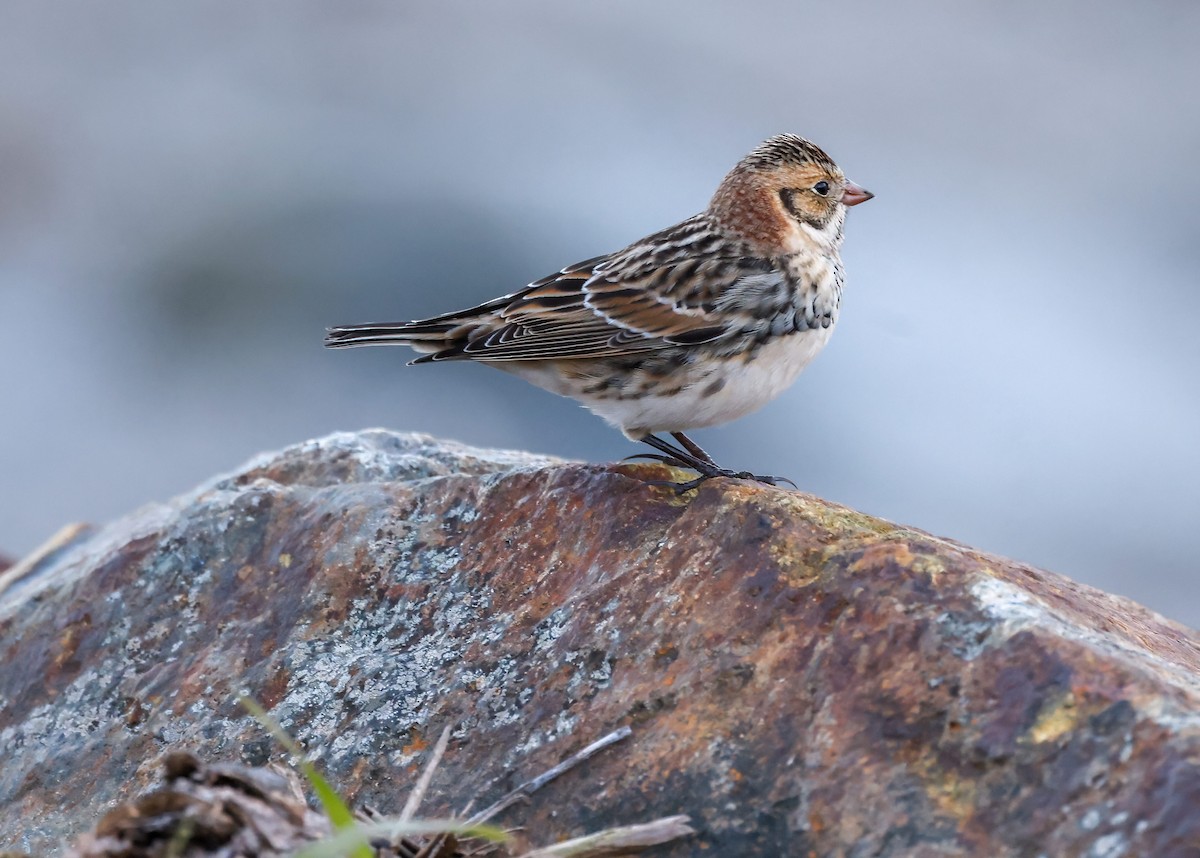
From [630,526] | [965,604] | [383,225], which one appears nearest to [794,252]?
[630,526]

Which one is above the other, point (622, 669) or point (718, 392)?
point (718, 392)

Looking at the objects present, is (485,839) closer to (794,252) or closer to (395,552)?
→ (395,552)

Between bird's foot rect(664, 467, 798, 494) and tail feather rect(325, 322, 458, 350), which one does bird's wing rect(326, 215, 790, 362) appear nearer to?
tail feather rect(325, 322, 458, 350)

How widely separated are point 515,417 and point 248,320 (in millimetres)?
2435

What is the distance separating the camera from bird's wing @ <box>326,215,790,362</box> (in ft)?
17.0

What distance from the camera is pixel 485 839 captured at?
307 cm

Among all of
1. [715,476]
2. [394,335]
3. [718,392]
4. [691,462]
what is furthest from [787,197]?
[715,476]

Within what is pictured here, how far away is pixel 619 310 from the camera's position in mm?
5352

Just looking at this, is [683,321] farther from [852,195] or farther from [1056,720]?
[1056,720]

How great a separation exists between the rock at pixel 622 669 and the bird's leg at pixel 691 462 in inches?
6.5

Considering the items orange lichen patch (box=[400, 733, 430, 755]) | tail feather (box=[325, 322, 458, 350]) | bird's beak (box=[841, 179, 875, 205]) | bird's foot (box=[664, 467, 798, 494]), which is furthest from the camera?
bird's beak (box=[841, 179, 875, 205])

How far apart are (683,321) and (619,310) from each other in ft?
0.99

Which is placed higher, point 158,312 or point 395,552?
point 158,312

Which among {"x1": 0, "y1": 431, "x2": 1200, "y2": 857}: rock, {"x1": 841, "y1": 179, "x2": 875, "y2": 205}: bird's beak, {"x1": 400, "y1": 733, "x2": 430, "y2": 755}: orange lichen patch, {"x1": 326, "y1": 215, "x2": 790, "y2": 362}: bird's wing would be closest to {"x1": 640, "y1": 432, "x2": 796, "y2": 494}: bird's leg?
{"x1": 0, "y1": 431, "x2": 1200, "y2": 857}: rock
